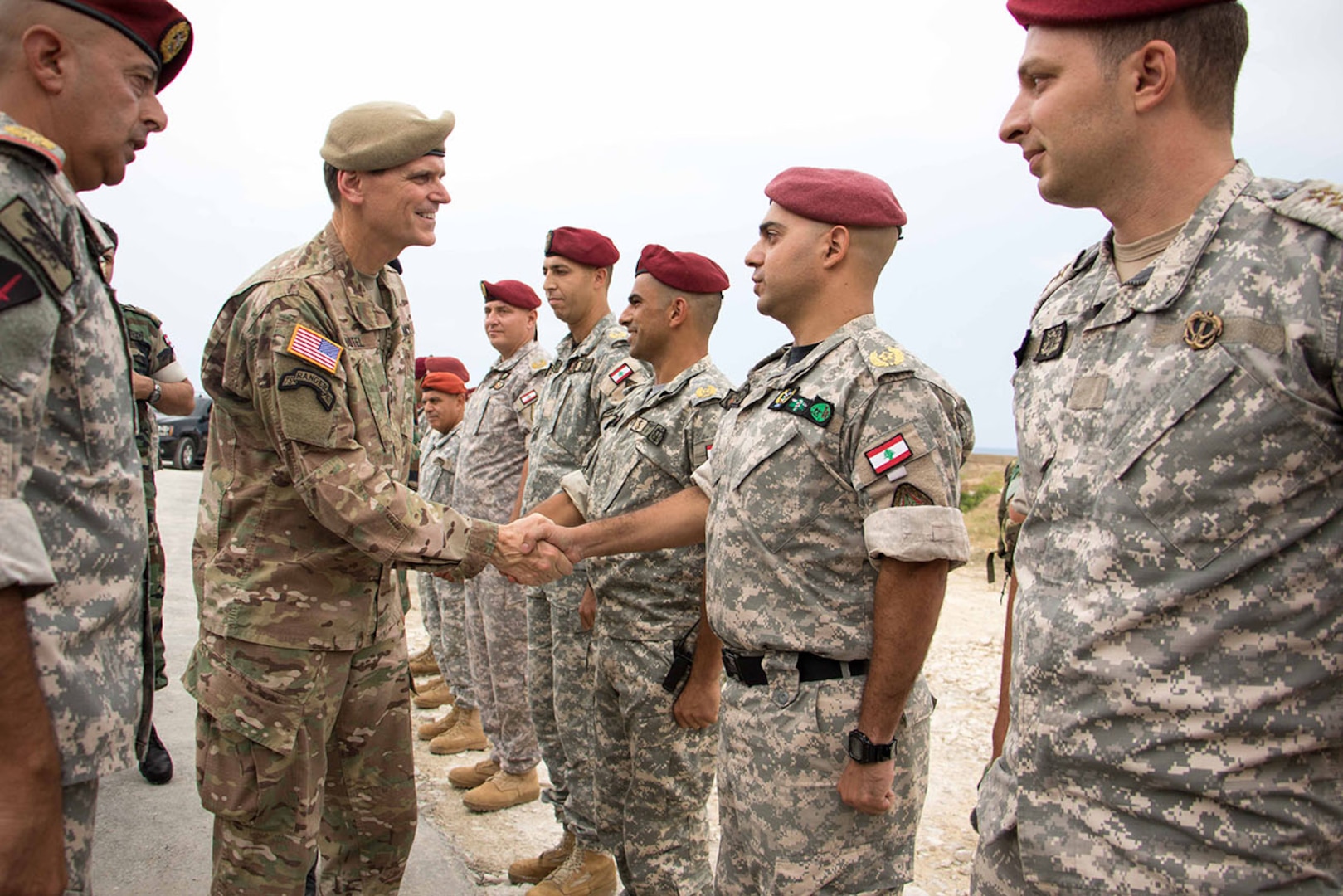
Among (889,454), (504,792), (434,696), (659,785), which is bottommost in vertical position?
(434,696)

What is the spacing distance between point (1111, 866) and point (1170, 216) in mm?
1084

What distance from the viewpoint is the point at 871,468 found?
2312mm

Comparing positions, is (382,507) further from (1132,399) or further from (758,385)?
(1132,399)

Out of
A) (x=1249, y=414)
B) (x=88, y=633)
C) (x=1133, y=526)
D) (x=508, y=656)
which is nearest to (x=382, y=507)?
(x=88, y=633)

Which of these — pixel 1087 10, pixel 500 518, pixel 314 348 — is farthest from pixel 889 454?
pixel 500 518

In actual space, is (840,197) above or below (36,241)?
above

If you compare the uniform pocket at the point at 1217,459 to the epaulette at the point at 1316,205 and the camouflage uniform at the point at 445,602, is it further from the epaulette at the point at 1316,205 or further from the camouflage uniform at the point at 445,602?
the camouflage uniform at the point at 445,602

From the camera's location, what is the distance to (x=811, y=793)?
233cm

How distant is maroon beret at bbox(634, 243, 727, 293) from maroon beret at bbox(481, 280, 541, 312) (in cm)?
248

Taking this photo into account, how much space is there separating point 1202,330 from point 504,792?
4200mm

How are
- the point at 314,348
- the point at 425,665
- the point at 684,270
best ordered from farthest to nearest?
the point at 425,665, the point at 684,270, the point at 314,348

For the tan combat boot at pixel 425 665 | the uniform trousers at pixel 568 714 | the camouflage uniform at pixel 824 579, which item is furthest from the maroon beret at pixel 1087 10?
the tan combat boot at pixel 425 665

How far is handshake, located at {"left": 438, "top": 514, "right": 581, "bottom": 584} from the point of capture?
3.27m

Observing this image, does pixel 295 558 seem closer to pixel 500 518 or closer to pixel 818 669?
pixel 818 669
